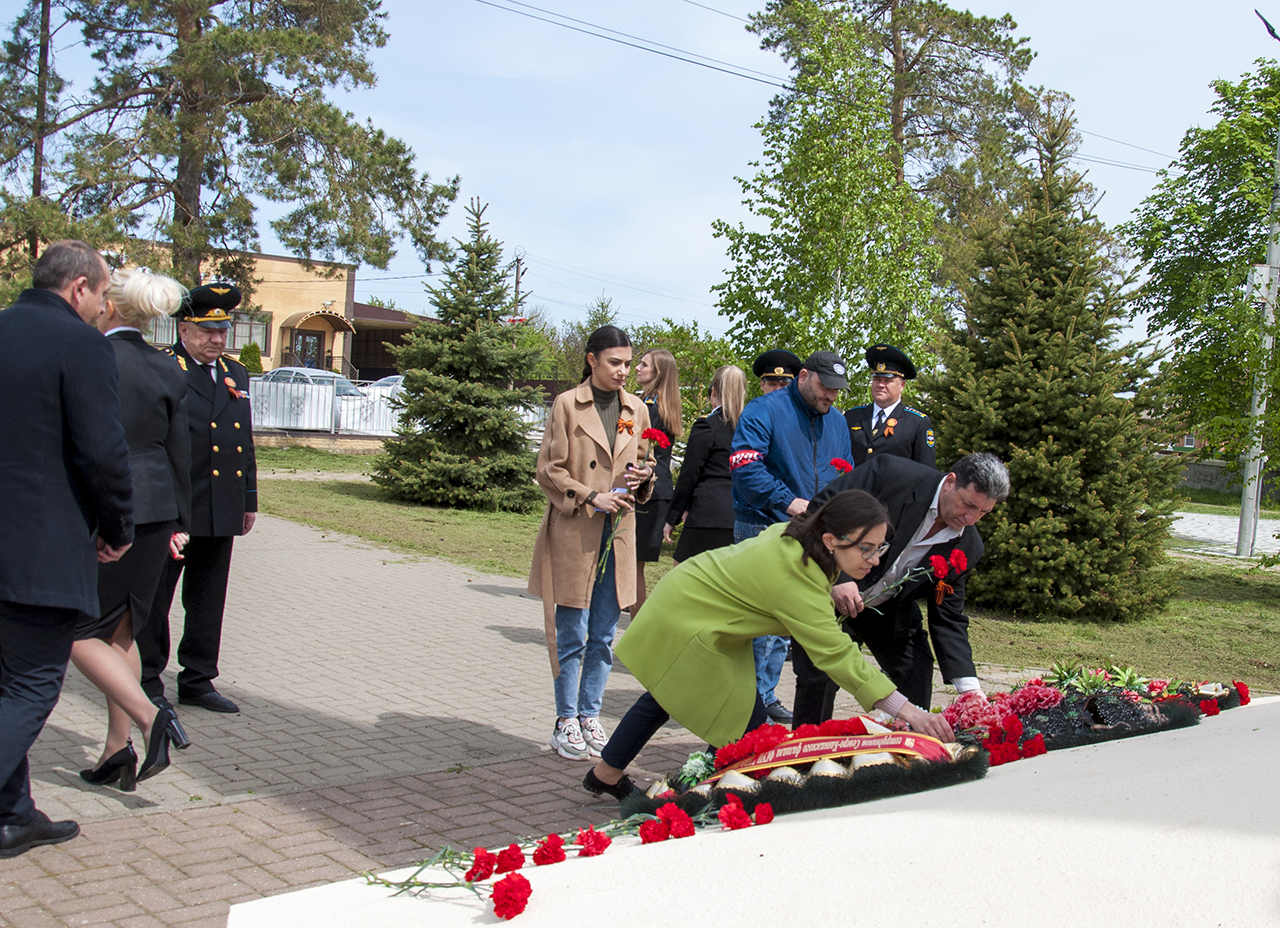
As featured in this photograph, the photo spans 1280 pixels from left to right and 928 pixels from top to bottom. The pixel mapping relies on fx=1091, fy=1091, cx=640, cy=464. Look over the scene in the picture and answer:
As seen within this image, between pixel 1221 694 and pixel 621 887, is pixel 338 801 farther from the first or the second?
pixel 1221 694

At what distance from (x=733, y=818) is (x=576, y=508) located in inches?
88.6

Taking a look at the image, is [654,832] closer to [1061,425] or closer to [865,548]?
[865,548]

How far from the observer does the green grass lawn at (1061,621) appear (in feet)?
25.5

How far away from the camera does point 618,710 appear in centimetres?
598

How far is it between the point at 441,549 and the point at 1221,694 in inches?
363

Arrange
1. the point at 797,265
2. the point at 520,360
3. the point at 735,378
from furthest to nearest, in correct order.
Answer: the point at 520,360
the point at 797,265
the point at 735,378

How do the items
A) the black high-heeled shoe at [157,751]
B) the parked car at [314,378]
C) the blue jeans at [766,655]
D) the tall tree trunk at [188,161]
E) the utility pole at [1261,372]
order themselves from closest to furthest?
1. the black high-heeled shoe at [157,751]
2. the blue jeans at [766,655]
3. the utility pole at [1261,372]
4. the tall tree trunk at [188,161]
5. the parked car at [314,378]

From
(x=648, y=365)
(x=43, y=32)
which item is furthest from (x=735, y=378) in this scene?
(x=43, y=32)

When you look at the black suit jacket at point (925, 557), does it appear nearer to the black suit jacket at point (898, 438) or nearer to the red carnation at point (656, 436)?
the red carnation at point (656, 436)

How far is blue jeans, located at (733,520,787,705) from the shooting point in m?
5.53

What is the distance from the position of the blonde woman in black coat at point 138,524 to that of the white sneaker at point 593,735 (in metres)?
1.71

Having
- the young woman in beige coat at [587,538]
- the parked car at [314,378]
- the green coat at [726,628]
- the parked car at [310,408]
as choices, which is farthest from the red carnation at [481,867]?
the parked car at [314,378]

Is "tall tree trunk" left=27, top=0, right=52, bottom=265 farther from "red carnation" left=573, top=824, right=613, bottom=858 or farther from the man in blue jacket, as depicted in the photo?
"red carnation" left=573, top=824, right=613, bottom=858

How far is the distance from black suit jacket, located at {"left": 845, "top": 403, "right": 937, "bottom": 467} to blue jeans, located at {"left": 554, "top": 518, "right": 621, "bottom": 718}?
2079 millimetres
